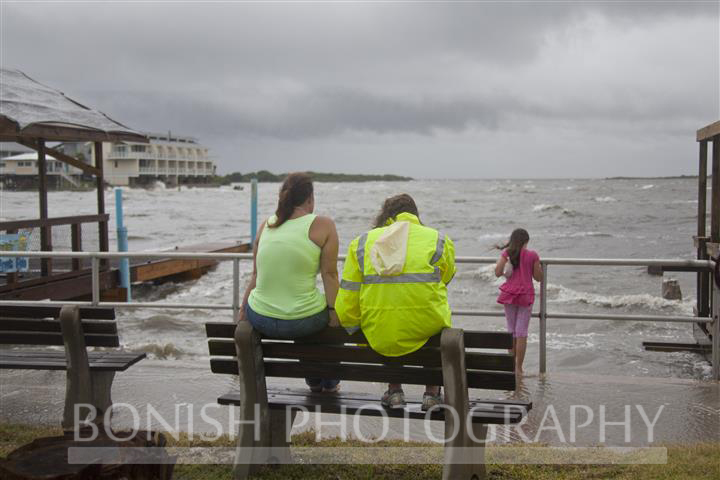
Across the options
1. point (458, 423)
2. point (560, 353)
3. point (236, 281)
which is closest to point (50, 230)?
point (236, 281)

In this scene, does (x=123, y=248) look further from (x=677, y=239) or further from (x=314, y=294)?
(x=677, y=239)

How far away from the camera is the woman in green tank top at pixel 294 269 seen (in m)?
3.96

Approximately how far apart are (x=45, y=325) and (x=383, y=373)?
7.84 ft

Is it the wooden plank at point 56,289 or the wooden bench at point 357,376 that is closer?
the wooden bench at point 357,376

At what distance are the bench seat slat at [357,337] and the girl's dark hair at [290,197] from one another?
0.64 metres

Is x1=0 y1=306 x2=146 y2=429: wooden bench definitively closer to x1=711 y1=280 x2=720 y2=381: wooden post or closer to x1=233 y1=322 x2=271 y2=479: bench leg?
x1=233 y1=322 x2=271 y2=479: bench leg

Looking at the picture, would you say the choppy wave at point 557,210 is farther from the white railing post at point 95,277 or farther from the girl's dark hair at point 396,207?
the girl's dark hair at point 396,207

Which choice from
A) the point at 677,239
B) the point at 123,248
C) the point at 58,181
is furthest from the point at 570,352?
the point at 58,181

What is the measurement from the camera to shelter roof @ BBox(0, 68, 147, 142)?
9.92 metres

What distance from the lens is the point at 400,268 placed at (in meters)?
3.62

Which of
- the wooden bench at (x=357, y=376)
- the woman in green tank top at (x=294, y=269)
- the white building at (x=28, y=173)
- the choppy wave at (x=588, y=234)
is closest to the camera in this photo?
the wooden bench at (x=357, y=376)

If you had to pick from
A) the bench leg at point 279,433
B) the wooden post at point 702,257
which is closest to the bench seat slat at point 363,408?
the bench leg at point 279,433

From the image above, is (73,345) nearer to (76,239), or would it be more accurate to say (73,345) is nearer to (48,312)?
(48,312)

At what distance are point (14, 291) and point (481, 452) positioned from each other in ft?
32.2
